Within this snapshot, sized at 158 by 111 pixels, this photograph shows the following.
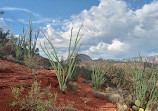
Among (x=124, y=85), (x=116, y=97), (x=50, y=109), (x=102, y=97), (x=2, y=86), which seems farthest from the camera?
(x=124, y=85)

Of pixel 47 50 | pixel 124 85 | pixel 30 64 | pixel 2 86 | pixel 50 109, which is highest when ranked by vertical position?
pixel 47 50

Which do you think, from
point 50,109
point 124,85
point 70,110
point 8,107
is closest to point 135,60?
point 70,110

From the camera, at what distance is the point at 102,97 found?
6988mm

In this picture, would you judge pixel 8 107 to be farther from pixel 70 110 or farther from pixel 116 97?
pixel 116 97

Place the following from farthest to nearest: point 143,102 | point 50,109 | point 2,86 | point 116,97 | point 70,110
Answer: point 116,97, point 143,102, point 2,86, point 70,110, point 50,109

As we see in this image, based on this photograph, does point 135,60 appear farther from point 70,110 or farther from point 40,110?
point 40,110

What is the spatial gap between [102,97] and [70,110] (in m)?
3.73

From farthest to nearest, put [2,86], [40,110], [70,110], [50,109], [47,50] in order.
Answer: [47,50] → [2,86] → [70,110] → [50,109] → [40,110]

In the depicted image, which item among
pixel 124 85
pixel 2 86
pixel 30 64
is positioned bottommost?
pixel 124 85

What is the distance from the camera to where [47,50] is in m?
5.64

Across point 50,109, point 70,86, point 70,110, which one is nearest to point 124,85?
point 70,86

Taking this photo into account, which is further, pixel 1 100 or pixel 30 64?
pixel 30 64

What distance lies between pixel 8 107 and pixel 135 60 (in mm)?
4518

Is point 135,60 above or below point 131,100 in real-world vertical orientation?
above
